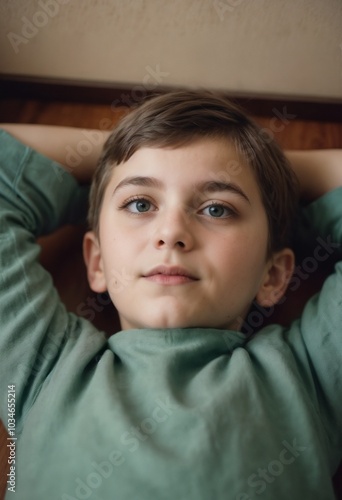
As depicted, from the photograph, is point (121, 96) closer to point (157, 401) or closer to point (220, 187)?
point (220, 187)

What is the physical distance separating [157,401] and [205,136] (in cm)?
41

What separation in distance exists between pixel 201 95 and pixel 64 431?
0.59 metres

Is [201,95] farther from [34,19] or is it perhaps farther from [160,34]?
[34,19]

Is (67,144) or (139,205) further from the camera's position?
(67,144)

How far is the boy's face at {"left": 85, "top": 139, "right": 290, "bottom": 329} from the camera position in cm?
69

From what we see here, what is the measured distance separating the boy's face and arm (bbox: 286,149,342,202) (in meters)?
0.19

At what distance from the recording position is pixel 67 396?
0.66m

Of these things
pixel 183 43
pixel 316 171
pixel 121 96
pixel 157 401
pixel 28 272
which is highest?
pixel 183 43

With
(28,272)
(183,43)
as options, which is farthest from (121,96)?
(28,272)

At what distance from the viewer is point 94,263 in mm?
850

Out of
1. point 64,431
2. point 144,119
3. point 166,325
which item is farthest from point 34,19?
point 64,431

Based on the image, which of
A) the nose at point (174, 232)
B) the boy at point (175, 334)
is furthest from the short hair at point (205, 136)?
the nose at point (174, 232)

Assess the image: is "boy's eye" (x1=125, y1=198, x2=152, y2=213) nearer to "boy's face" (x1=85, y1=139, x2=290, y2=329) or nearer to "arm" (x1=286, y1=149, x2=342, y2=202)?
"boy's face" (x1=85, y1=139, x2=290, y2=329)

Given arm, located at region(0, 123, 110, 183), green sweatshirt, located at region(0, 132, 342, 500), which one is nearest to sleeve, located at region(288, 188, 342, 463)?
green sweatshirt, located at region(0, 132, 342, 500)
